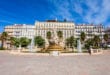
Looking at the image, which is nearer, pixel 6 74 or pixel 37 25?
pixel 6 74

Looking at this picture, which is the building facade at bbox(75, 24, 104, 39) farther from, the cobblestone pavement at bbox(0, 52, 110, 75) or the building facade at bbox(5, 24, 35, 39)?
the cobblestone pavement at bbox(0, 52, 110, 75)

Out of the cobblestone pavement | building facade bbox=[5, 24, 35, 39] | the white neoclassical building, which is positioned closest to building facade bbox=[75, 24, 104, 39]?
the white neoclassical building

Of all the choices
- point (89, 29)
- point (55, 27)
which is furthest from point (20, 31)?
point (89, 29)

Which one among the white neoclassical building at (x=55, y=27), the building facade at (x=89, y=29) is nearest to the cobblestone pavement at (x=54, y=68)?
the white neoclassical building at (x=55, y=27)

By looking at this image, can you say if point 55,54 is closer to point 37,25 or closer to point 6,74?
point 6,74

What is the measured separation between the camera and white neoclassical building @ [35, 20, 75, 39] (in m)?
122

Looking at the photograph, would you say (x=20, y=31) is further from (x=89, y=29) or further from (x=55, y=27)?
(x=89, y=29)

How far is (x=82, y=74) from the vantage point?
38.6 feet

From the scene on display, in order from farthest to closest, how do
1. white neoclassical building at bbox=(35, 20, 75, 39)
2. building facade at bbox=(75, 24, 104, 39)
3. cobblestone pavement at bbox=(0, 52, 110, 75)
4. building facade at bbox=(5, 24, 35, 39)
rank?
1. building facade at bbox=(5, 24, 35, 39)
2. building facade at bbox=(75, 24, 104, 39)
3. white neoclassical building at bbox=(35, 20, 75, 39)
4. cobblestone pavement at bbox=(0, 52, 110, 75)

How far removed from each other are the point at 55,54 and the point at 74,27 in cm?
8897

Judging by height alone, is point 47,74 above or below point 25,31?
below

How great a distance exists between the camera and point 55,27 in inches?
4867

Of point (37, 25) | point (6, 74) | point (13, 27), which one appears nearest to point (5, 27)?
point (13, 27)

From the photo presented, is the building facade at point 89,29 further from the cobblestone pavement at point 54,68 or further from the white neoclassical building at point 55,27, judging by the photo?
the cobblestone pavement at point 54,68
